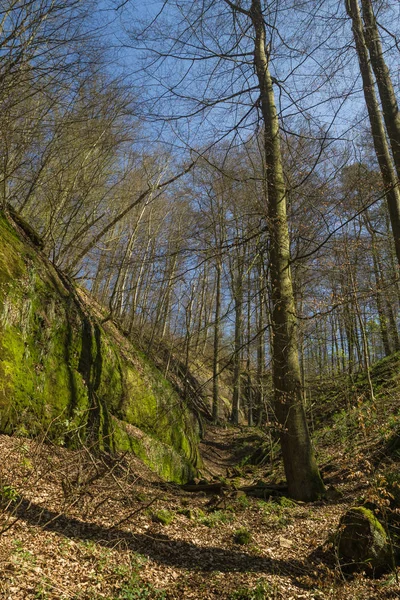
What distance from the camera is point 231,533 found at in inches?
190

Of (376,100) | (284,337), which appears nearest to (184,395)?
(284,337)

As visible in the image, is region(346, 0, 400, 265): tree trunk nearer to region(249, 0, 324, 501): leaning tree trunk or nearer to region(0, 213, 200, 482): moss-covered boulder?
region(249, 0, 324, 501): leaning tree trunk

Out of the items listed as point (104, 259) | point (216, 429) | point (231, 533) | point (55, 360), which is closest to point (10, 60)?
point (55, 360)

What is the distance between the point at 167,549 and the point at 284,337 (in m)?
3.37

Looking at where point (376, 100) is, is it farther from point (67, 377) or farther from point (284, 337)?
point (67, 377)

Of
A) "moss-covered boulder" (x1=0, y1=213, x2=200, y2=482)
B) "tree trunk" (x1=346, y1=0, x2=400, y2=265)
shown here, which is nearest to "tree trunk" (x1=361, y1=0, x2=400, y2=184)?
"tree trunk" (x1=346, y1=0, x2=400, y2=265)

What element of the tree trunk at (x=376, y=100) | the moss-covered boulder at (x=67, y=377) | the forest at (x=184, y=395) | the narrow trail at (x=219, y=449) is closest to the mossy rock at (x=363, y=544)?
the forest at (x=184, y=395)

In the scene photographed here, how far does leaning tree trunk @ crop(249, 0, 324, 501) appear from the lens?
6.05 meters

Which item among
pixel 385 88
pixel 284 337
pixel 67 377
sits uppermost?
pixel 385 88

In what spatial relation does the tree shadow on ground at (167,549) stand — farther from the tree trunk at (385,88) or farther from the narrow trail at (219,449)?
the narrow trail at (219,449)

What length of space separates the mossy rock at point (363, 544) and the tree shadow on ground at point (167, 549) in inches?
16.4

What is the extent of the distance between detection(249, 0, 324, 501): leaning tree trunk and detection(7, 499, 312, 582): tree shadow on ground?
80.7 inches

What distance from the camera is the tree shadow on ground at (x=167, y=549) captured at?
3902mm

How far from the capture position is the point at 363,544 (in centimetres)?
378
